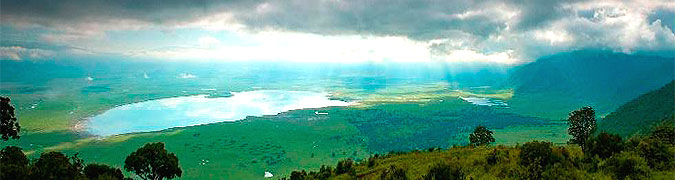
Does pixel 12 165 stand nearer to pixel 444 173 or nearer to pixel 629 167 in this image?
pixel 444 173

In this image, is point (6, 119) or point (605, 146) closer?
point (605, 146)

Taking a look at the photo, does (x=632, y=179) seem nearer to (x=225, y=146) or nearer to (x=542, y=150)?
(x=542, y=150)

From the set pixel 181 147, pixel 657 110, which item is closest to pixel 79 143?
pixel 181 147

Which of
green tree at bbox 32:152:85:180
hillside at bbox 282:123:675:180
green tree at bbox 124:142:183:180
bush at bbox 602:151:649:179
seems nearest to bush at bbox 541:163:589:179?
hillside at bbox 282:123:675:180

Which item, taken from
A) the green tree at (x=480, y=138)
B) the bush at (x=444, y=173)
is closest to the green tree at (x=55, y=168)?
the bush at (x=444, y=173)

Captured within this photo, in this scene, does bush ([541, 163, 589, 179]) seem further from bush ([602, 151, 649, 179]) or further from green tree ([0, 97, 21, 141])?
green tree ([0, 97, 21, 141])

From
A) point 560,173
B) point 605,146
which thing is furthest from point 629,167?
point 605,146

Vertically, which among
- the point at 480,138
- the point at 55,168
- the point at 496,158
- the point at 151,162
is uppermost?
the point at 496,158
